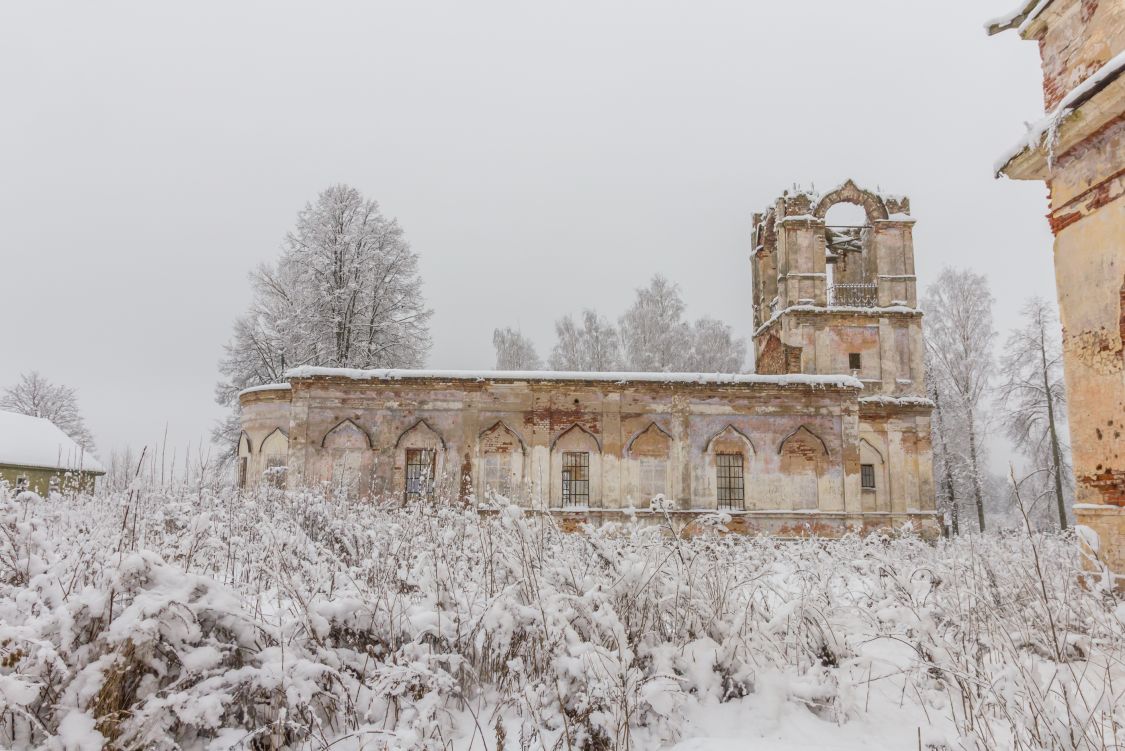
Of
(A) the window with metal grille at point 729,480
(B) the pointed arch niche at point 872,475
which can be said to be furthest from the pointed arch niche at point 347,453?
(B) the pointed arch niche at point 872,475

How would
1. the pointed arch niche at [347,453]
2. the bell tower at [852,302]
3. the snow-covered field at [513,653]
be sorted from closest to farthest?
the snow-covered field at [513,653] → the pointed arch niche at [347,453] → the bell tower at [852,302]

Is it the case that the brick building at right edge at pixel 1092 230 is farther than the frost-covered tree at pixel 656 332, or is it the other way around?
the frost-covered tree at pixel 656 332

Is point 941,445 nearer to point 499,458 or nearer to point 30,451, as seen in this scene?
point 499,458

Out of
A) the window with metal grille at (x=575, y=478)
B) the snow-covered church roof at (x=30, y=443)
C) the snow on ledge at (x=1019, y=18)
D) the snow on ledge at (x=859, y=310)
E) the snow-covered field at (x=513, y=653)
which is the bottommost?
the snow-covered field at (x=513, y=653)

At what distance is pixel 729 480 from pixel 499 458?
6476 mm

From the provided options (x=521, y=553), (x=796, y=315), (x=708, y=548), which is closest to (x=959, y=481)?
(x=796, y=315)

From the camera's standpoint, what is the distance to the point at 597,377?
1956cm

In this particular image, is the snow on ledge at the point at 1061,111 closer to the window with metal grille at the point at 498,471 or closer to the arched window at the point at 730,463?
the arched window at the point at 730,463

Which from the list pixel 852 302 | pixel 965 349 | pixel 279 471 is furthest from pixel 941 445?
pixel 279 471

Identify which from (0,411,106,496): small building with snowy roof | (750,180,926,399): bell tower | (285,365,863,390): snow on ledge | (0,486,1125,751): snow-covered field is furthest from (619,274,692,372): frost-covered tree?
(0,486,1125,751): snow-covered field

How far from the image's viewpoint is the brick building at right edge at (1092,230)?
6714 millimetres

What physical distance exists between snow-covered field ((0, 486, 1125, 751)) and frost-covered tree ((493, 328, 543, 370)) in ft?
126

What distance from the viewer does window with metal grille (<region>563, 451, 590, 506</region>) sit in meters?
19.3

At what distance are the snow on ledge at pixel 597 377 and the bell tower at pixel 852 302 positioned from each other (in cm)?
812
